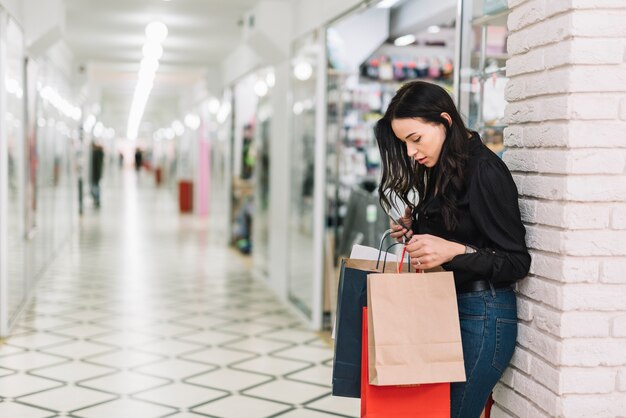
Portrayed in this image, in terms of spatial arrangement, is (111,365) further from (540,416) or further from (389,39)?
(389,39)

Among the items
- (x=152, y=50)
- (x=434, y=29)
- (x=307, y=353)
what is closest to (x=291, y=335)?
(x=307, y=353)

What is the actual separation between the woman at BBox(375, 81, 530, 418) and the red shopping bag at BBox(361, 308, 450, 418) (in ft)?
0.25

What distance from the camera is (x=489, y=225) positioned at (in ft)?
6.75

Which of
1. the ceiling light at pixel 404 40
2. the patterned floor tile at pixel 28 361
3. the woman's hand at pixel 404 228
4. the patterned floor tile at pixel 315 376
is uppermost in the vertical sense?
the ceiling light at pixel 404 40

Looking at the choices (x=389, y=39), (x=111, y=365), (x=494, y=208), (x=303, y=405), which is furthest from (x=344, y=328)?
(x=389, y=39)

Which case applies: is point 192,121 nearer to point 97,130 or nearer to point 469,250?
point 97,130

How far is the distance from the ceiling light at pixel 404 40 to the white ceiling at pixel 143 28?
141 cm

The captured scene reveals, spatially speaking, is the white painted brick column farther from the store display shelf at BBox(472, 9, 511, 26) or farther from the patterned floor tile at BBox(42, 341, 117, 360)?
the patterned floor tile at BBox(42, 341, 117, 360)

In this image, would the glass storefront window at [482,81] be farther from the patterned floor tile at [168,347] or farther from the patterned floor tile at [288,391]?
the patterned floor tile at [168,347]

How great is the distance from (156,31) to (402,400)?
290 inches

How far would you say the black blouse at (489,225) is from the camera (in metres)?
2.04

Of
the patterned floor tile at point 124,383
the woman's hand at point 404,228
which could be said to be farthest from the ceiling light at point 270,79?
the woman's hand at point 404,228

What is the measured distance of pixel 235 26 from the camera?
8445mm

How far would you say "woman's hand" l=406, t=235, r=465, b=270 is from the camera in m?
2.04
